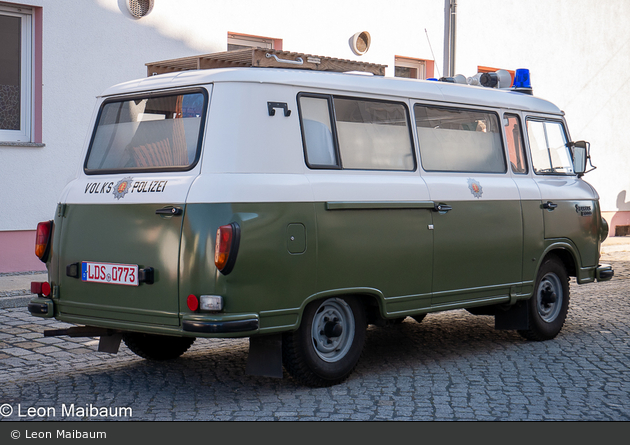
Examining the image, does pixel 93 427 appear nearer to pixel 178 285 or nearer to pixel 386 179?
pixel 178 285

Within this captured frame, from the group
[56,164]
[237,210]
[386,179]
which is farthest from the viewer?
[56,164]

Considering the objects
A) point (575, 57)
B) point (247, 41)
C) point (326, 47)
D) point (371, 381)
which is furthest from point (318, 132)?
point (575, 57)

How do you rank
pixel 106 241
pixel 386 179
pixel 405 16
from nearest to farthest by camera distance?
pixel 106 241 → pixel 386 179 → pixel 405 16

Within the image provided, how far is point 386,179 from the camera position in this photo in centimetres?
587

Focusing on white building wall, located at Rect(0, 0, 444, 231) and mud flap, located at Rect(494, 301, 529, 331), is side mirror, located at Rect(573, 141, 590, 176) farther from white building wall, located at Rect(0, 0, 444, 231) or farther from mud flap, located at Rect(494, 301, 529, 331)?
white building wall, located at Rect(0, 0, 444, 231)

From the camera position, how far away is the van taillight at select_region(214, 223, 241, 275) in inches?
191

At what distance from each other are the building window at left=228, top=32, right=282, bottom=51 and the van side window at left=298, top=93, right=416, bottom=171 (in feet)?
23.9

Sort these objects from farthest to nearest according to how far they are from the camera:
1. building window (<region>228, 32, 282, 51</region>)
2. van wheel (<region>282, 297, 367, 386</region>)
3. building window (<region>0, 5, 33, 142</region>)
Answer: building window (<region>228, 32, 282, 51</region>) < building window (<region>0, 5, 33, 142</region>) < van wheel (<region>282, 297, 367, 386</region>)

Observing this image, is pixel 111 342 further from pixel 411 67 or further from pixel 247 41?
pixel 411 67

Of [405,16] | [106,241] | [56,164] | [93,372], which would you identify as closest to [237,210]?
[106,241]

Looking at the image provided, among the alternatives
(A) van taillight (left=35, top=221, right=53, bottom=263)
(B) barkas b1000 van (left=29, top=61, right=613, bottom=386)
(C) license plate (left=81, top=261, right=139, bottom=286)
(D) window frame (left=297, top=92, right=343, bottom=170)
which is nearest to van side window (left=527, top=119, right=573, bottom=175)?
(B) barkas b1000 van (left=29, top=61, right=613, bottom=386)

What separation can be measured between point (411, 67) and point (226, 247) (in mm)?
11492

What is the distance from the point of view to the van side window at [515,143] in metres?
7.16

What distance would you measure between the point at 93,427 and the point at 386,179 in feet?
8.73
